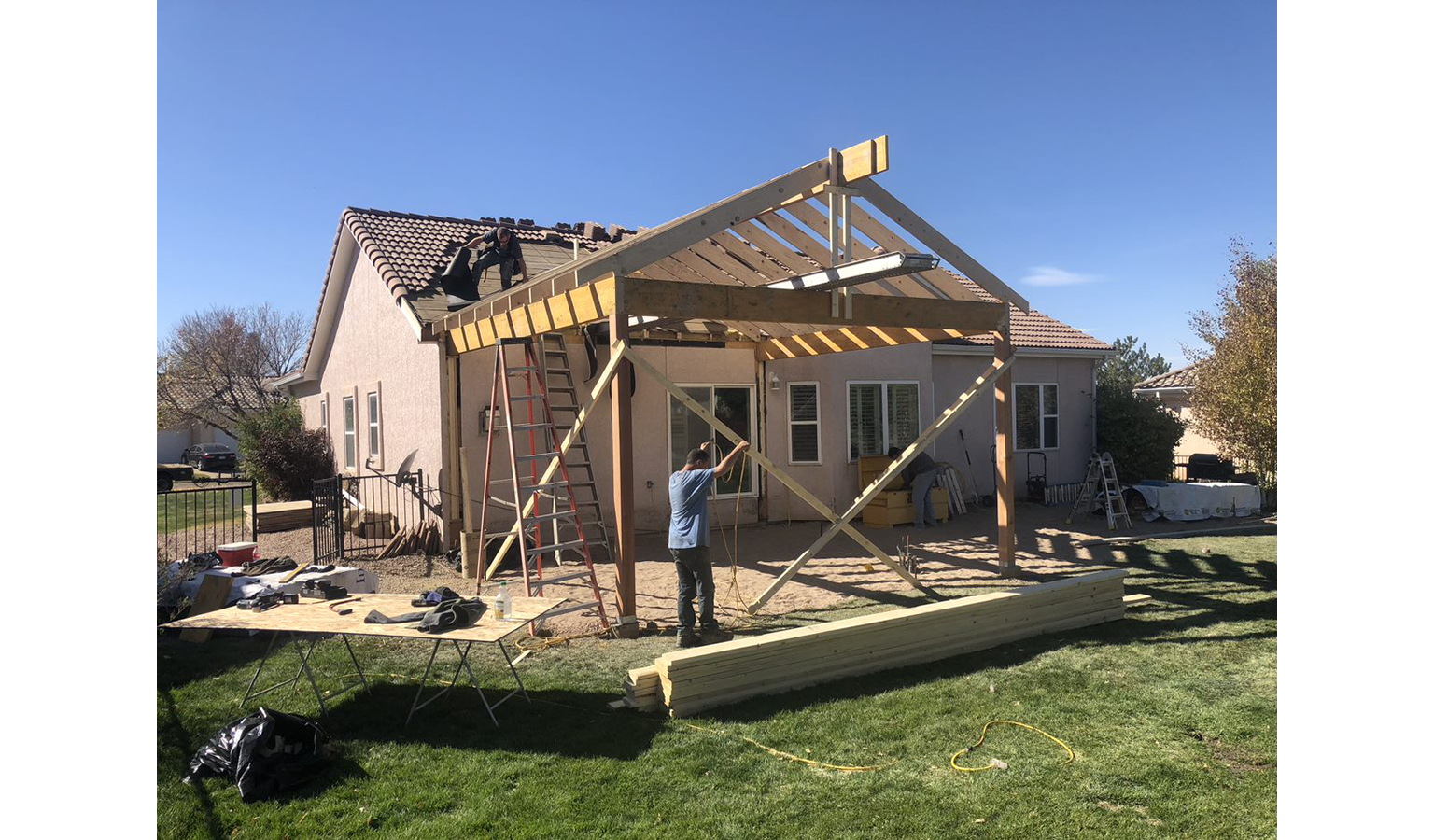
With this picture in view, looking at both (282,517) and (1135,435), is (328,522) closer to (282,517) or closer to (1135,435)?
(282,517)

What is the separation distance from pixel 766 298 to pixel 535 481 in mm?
3762

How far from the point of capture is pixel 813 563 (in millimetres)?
11328

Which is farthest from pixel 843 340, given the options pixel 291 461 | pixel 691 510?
pixel 291 461

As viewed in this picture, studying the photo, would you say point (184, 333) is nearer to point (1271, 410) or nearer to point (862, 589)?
point (862, 589)

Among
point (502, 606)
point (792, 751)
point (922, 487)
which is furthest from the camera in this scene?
point (922, 487)

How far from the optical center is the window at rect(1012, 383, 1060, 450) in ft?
58.4

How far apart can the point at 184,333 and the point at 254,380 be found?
4.70 m

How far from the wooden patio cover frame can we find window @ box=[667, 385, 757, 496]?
267cm

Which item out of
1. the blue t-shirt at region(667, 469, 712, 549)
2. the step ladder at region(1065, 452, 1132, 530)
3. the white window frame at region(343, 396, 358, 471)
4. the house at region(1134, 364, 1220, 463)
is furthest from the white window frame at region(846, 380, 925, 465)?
the house at region(1134, 364, 1220, 463)

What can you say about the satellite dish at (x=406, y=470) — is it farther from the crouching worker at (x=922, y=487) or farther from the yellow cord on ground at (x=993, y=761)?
the yellow cord on ground at (x=993, y=761)

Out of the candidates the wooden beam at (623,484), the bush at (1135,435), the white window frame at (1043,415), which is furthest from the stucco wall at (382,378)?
the bush at (1135,435)

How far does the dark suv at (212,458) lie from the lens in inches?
1355

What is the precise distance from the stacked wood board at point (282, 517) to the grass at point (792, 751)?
8.89 meters

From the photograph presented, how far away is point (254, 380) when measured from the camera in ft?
119
